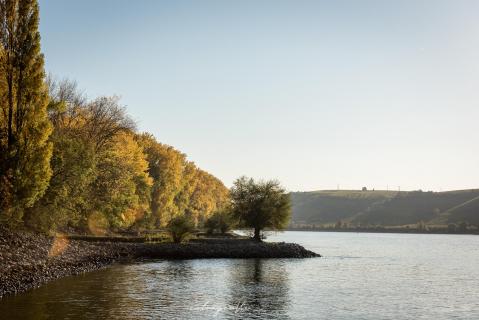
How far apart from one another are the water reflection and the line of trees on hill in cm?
1920

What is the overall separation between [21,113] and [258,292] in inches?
985

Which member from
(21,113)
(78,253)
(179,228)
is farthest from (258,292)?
(179,228)

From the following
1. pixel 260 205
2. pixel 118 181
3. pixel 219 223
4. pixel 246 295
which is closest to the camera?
pixel 246 295

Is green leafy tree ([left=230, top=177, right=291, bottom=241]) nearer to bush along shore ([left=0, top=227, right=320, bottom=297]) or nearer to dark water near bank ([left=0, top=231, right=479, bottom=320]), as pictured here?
bush along shore ([left=0, top=227, right=320, bottom=297])

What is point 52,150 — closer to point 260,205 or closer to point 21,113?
point 21,113

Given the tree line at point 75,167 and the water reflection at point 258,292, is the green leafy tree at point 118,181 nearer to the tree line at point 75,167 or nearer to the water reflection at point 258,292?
the tree line at point 75,167

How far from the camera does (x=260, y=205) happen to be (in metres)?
82.4

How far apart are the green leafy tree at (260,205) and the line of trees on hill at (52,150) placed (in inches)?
615

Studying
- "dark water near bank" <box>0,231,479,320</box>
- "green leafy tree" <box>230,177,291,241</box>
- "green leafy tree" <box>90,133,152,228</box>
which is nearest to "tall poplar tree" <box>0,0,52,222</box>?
"dark water near bank" <box>0,231,479,320</box>

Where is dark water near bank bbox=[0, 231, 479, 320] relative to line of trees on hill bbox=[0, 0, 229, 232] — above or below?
below

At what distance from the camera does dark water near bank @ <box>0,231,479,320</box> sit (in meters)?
28.4

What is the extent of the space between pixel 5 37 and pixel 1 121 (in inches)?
297

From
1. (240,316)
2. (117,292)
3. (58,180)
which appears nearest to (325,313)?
(240,316)

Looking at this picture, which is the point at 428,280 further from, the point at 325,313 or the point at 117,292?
the point at 117,292
